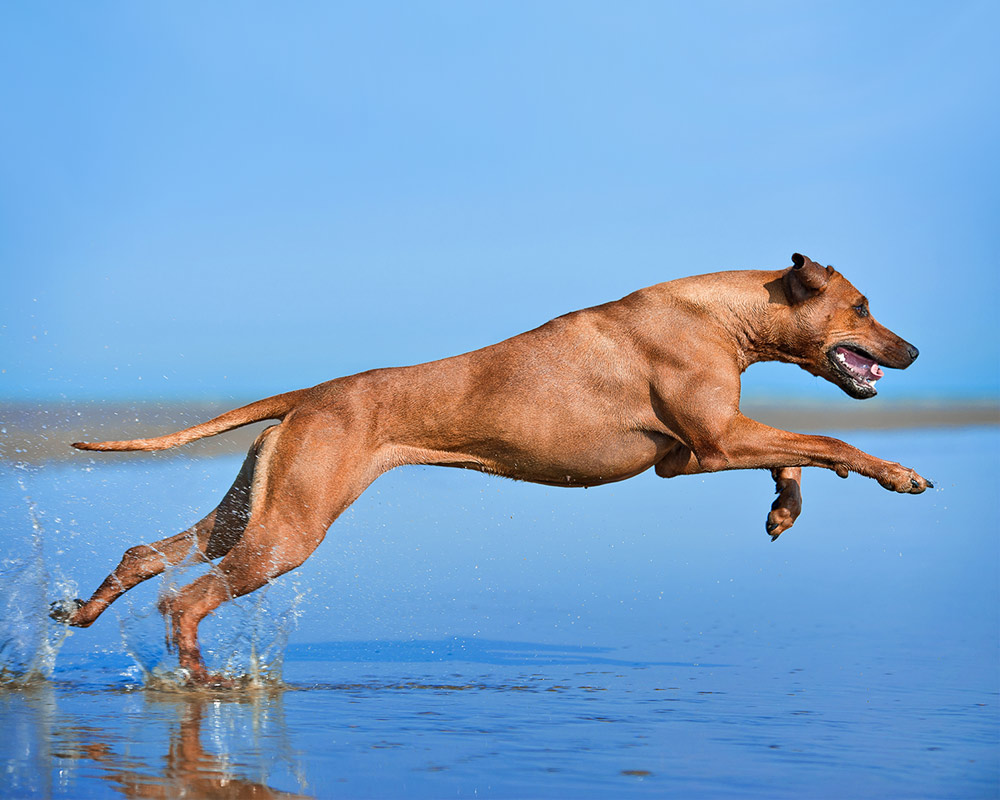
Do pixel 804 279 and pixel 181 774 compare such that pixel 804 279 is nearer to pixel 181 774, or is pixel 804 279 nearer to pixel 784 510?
pixel 784 510

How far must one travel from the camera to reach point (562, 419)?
6547mm

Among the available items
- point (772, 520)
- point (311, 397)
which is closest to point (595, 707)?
point (772, 520)

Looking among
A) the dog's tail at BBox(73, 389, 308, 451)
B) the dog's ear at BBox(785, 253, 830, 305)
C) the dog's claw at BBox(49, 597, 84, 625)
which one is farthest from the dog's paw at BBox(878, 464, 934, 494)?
the dog's claw at BBox(49, 597, 84, 625)

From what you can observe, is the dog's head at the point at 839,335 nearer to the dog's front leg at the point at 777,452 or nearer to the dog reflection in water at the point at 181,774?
the dog's front leg at the point at 777,452

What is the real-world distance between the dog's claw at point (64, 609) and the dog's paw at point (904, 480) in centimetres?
486

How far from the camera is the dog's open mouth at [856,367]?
6887mm

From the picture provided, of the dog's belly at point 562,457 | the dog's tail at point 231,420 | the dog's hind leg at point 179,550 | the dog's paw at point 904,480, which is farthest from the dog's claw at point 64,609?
the dog's paw at point 904,480

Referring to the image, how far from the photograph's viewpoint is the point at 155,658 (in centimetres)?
659

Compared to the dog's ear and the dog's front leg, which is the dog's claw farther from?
the dog's ear

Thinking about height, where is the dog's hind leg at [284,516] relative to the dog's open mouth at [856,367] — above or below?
below

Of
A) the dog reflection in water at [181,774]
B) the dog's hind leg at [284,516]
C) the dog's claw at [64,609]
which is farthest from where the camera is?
the dog's claw at [64,609]

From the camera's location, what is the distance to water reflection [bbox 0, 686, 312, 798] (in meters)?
4.12

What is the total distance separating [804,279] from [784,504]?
4.61ft

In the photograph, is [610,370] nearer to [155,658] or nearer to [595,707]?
[595,707]
